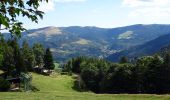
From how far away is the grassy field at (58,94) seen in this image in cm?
6381

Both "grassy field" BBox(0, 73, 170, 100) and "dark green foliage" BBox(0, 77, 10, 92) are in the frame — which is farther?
"dark green foliage" BBox(0, 77, 10, 92)

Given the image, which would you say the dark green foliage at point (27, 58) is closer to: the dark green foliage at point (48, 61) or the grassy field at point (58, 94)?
the dark green foliage at point (48, 61)

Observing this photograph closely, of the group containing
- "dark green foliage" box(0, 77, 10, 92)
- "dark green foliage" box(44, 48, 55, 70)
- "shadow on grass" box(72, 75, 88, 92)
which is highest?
"dark green foliage" box(44, 48, 55, 70)

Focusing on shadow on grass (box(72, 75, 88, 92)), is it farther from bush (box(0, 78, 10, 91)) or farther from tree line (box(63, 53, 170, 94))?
bush (box(0, 78, 10, 91))

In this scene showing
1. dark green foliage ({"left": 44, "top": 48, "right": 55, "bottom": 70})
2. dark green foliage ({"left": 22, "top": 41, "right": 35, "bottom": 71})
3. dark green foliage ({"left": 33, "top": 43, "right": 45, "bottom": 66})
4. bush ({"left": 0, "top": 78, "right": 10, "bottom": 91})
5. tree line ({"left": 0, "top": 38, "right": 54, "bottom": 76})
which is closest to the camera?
bush ({"left": 0, "top": 78, "right": 10, "bottom": 91})

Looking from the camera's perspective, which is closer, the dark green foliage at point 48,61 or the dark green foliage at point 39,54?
the dark green foliage at point 48,61

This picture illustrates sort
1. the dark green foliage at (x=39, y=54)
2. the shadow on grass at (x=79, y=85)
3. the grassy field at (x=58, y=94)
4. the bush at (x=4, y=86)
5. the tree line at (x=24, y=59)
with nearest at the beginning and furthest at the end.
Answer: the grassy field at (x=58, y=94)
the bush at (x=4, y=86)
the tree line at (x=24, y=59)
the shadow on grass at (x=79, y=85)
the dark green foliage at (x=39, y=54)

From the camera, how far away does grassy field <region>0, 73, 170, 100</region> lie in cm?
6381

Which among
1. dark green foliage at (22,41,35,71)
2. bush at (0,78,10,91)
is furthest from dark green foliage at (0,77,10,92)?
dark green foliage at (22,41,35,71)

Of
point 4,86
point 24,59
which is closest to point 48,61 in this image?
point 24,59

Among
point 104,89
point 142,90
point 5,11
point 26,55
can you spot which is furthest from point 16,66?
point 5,11

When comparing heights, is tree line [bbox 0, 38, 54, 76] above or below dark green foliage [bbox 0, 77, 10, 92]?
above

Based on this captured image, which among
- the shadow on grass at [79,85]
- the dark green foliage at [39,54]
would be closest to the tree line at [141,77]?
the shadow on grass at [79,85]

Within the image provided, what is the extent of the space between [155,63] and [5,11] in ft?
394
